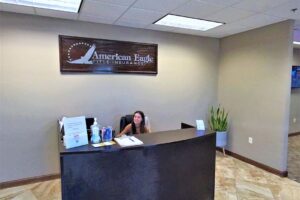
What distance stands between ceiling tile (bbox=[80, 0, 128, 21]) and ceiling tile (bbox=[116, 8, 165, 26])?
0.40 feet

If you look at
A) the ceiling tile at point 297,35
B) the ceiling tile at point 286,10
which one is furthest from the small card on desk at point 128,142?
the ceiling tile at point 297,35

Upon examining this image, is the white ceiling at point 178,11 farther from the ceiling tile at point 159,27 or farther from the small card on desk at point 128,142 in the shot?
the small card on desk at point 128,142

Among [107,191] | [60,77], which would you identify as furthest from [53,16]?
[107,191]

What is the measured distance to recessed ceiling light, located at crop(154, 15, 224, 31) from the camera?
135 inches

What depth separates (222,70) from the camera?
4785 mm

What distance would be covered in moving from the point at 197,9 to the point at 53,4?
187 cm

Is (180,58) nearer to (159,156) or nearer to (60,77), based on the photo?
(60,77)

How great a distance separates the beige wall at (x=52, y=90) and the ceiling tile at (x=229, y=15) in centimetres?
110

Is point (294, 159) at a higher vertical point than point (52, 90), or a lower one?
lower

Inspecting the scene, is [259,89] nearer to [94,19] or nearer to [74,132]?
[94,19]

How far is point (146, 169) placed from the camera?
2111 mm

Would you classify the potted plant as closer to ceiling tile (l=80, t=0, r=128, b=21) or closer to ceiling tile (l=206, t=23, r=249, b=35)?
ceiling tile (l=206, t=23, r=249, b=35)

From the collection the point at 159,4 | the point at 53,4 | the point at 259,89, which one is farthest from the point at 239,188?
the point at 53,4

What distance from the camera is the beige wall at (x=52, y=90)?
3184 mm
